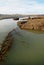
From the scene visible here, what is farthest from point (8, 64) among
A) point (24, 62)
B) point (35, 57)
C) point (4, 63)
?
point (35, 57)

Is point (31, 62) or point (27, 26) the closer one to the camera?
point (31, 62)

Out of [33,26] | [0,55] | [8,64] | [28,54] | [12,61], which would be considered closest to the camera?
[8,64]

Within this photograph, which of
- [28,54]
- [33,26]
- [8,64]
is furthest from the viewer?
[33,26]

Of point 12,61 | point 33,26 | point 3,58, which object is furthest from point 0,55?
point 33,26

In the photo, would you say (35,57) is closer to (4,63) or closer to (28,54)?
(28,54)

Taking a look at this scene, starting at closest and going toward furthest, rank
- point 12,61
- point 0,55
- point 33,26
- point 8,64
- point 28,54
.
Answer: point 8,64, point 12,61, point 0,55, point 28,54, point 33,26

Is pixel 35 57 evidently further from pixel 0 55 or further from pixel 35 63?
pixel 0 55

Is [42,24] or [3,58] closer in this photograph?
[3,58]

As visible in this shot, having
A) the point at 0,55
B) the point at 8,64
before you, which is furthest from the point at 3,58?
the point at 8,64
